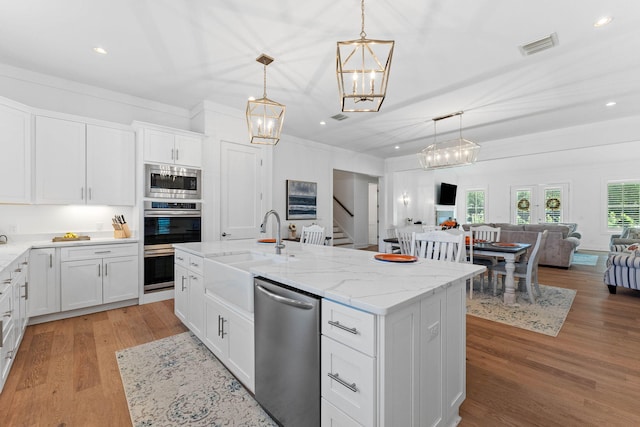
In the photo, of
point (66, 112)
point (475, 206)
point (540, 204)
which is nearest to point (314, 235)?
point (66, 112)

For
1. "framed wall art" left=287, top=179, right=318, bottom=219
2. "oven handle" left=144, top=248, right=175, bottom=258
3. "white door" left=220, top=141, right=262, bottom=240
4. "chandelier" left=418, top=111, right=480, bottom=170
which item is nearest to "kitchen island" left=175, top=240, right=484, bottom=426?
"oven handle" left=144, top=248, right=175, bottom=258

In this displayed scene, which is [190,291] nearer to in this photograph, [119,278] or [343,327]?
[119,278]

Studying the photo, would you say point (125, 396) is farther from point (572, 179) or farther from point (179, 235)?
point (572, 179)

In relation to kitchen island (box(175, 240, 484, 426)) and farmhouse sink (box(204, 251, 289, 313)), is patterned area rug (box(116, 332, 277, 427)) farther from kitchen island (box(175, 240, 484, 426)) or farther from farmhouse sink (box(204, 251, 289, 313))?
farmhouse sink (box(204, 251, 289, 313))

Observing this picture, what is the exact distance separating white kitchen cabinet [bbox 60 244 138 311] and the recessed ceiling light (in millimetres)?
5431

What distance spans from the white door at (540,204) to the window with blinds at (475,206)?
3.58 ft

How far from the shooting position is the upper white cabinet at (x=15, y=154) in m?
2.92

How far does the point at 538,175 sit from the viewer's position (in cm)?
1033

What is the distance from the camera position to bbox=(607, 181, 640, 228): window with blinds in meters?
8.69

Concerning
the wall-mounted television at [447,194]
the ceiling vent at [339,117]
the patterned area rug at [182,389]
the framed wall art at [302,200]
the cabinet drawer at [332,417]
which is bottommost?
the patterned area rug at [182,389]

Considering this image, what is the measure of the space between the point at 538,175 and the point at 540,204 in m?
1.06

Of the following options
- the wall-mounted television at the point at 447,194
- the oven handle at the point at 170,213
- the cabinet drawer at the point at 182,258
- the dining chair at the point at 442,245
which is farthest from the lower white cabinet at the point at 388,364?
the wall-mounted television at the point at 447,194

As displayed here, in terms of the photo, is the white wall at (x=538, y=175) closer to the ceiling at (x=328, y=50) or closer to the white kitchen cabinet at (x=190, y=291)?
the ceiling at (x=328, y=50)

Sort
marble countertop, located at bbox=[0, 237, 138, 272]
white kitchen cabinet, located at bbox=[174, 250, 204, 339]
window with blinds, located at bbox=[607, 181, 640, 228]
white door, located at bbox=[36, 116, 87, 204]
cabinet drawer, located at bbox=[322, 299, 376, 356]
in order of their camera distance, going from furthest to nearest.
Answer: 1. window with blinds, located at bbox=[607, 181, 640, 228]
2. white door, located at bbox=[36, 116, 87, 204]
3. white kitchen cabinet, located at bbox=[174, 250, 204, 339]
4. marble countertop, located at bbox=[0, 237, 138, 272]
5. cabinet drawer, located at bbox=[322, 299, 376, 356]
